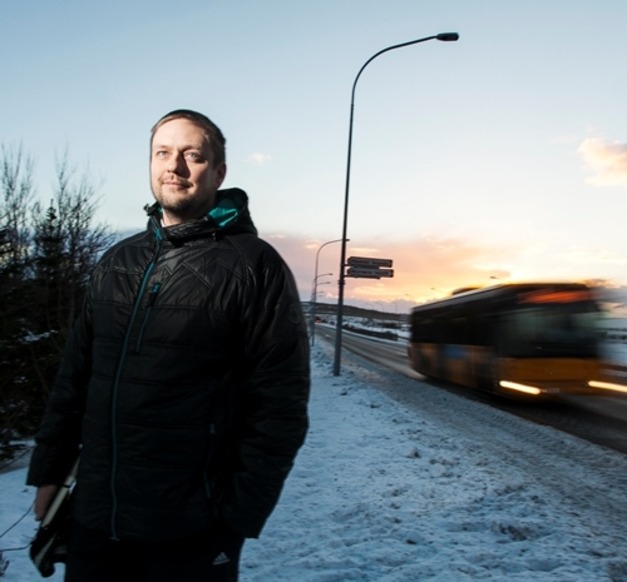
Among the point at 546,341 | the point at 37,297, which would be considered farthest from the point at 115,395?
the point at 546,341

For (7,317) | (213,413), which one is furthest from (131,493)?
(7,317)

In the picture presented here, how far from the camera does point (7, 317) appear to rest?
734 centimetres

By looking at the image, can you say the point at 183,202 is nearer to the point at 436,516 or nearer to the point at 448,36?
the point at 436,516

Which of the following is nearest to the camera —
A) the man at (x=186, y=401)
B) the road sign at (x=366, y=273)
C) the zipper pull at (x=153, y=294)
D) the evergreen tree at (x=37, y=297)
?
the man at (x=186, y=401)

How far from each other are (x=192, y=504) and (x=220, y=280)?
2.32ft

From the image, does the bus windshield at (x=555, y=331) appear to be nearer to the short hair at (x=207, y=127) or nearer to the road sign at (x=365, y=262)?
the road sign at (x=365, y=262)

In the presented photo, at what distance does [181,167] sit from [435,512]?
13.9ft

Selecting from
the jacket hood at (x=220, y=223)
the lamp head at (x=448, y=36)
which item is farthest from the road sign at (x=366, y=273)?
the jacket hood at (x=220, y=223)

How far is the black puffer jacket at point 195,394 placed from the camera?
5.49ft

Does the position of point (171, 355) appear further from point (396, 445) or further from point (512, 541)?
point (396, 445)

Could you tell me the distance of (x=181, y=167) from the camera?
187 centimetres

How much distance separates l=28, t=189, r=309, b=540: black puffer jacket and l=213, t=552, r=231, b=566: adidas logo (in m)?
0.12

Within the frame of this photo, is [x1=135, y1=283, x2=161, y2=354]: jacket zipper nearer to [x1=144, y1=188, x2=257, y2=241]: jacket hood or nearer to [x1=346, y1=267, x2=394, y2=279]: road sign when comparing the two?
[x1=144, y1=188, x2=257, y2=241]: jacket hood

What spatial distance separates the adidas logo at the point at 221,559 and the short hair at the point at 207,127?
1.31 meters
